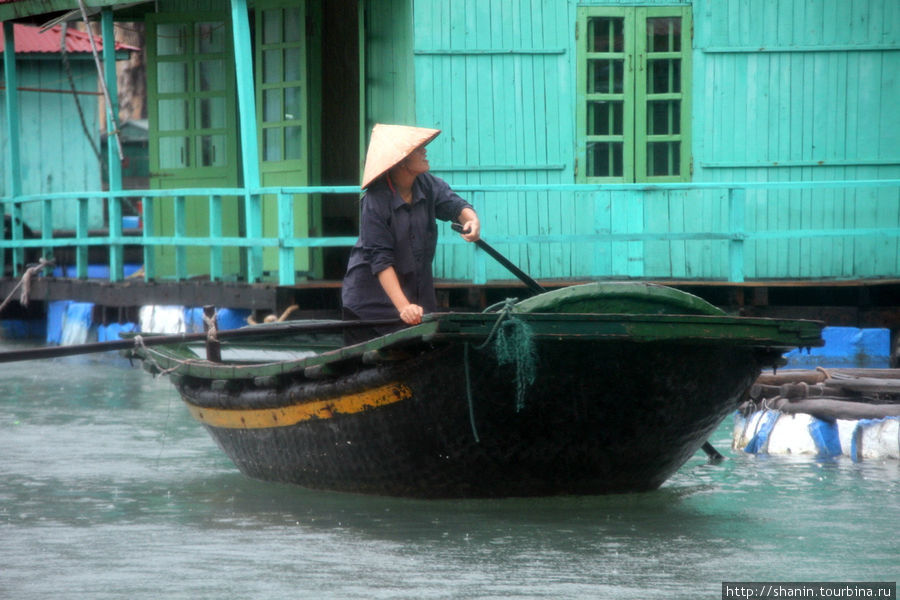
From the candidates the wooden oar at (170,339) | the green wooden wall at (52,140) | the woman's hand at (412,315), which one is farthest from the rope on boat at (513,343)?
the green wooden wall at (52,140)

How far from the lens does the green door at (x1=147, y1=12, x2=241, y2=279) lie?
45.5 feet

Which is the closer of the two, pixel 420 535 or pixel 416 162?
pixel 420 535

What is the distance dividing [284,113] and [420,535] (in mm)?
7445

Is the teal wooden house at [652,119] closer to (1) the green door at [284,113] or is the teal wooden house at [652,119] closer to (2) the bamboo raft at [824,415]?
(1) the green door at [284,113]

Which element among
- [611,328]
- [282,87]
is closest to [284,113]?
[282,87]

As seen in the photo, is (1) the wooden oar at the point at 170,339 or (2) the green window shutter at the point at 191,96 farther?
(2) the green window shutter at the point at 191,96

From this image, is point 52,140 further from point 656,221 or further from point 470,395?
point 470,395

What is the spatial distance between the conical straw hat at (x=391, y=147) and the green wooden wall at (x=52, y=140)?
49.4 feet

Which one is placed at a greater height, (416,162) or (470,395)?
(416,162)

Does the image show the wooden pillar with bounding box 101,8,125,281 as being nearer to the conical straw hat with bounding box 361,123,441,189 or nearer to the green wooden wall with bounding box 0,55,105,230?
the conical straw hat with bounding box 361,123,441,189

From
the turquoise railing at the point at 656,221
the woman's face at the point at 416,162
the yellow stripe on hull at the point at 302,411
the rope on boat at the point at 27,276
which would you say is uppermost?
the woman's face at the point at 416,162

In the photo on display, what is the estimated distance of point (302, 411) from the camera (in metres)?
6.78

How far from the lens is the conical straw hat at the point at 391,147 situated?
661cm

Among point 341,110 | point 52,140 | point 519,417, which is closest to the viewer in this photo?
point 519,417
